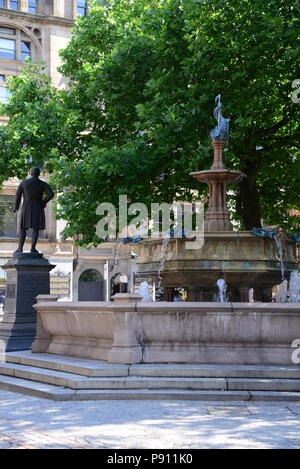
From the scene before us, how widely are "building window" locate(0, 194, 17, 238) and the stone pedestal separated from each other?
29.9 meters

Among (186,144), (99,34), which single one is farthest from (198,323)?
(99,34)

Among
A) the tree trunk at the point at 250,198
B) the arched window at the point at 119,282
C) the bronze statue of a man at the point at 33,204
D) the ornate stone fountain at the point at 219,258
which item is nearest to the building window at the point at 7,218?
the arched window at the point at 119,282

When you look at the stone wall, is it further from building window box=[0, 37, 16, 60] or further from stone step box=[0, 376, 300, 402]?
building window box=[0, 37, 16, 60]

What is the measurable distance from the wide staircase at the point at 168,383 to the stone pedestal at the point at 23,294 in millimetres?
3612

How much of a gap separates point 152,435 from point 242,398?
8.38 ft

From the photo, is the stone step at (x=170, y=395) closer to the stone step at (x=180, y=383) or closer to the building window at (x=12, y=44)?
the stone step at (x=180, y=383)

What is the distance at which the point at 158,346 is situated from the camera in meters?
10.3

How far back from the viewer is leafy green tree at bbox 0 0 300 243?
18.5 meters

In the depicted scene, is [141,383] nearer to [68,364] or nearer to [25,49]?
[68,364]

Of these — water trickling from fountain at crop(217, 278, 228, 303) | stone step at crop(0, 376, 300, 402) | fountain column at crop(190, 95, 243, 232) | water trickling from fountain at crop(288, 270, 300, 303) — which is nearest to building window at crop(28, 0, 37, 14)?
fountain column at crop(190, 95, 243, 232)

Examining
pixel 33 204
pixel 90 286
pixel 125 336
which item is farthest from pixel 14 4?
pixel 125 336

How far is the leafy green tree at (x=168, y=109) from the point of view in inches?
729

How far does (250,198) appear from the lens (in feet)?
67.6
